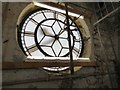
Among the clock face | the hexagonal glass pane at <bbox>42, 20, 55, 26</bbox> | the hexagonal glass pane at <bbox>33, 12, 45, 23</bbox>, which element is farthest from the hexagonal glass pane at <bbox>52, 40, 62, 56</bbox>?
the hexagonal glass pane at <bbox>33, 12, 45, 23</bbox>

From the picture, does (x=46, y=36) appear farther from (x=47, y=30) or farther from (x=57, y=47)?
(x=57, y=47)

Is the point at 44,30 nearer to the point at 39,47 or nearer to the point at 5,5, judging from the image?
the point at 39,47

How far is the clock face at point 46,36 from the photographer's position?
2.60m

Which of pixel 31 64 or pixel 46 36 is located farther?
pixel 46 36

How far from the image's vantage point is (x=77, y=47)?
303 centimetres

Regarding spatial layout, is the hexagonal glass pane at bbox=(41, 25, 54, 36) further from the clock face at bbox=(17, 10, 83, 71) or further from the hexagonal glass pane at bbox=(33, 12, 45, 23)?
the hexagonal glass pane at bbox=(33, 12, 45, 23)

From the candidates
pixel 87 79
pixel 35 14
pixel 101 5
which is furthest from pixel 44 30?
pixel 101 5

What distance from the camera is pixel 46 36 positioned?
109 inches

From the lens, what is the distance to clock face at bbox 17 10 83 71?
8.52ft

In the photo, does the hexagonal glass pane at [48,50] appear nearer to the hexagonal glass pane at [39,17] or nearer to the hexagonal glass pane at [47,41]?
the hexagonal glass pane at [47,41]

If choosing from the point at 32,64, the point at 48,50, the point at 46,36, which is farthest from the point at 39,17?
the point at 32,64

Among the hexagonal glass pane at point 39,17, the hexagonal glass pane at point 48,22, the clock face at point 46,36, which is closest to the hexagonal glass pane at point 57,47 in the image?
the clock face at point 46,36

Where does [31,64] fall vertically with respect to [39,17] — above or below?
below

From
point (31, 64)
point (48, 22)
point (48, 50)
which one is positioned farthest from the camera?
point (48, 22)
